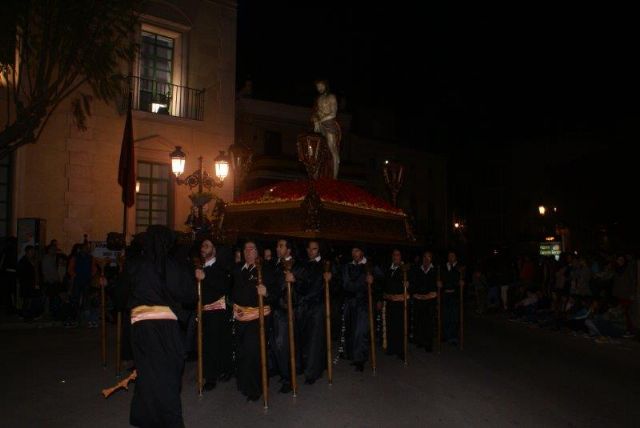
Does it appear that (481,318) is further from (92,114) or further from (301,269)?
(92,114)

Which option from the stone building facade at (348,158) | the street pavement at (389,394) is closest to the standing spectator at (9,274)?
the street pavement at (389,394)

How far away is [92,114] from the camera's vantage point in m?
13.3

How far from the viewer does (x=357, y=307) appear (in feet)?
24.8

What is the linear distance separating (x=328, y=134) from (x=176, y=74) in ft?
24.3

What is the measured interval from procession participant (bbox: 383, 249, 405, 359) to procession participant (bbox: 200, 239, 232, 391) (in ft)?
9.12

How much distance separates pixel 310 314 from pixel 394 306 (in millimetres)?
2036

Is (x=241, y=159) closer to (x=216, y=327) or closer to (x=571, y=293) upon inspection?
(x=216, y=327)

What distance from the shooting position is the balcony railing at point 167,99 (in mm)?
14117

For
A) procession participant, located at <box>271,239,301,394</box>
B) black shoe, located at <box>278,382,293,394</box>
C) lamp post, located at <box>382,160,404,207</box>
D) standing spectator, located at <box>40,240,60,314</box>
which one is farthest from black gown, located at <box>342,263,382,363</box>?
standing spectator, located at <box>40,240,60,314</box>

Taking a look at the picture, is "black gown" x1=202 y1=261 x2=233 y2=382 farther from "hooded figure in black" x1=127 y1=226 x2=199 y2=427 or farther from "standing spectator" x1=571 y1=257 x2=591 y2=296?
"standing spectator" x1=571 y1=257 x2=591 y2=296

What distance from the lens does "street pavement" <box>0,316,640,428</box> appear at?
16.2ft

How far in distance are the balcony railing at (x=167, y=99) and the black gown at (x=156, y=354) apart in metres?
10.7

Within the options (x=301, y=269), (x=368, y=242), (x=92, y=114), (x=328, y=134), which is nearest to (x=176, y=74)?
(x=92, y=114)

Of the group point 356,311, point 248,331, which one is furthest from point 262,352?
point 356,311
